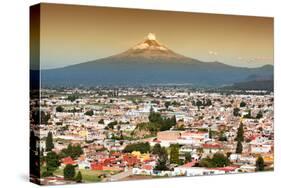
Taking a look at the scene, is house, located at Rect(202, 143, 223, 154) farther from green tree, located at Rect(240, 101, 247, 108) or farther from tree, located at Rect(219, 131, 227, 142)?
green tree, located at Rect(240, 101, 247, 108)

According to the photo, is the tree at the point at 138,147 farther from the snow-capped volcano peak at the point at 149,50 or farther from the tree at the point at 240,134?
the tree at the point at 240,134

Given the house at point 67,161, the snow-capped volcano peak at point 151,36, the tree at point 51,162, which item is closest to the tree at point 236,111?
the snow-capped volcano peak at point 151,36

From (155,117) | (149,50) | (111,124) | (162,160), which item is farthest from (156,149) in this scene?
(149,50)

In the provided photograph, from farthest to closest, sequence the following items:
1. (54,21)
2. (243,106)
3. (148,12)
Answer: (243,106), (148,12), (54,21)

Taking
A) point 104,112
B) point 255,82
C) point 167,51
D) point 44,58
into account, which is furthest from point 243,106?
point 44,58

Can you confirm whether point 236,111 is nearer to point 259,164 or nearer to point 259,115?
point 259,115
